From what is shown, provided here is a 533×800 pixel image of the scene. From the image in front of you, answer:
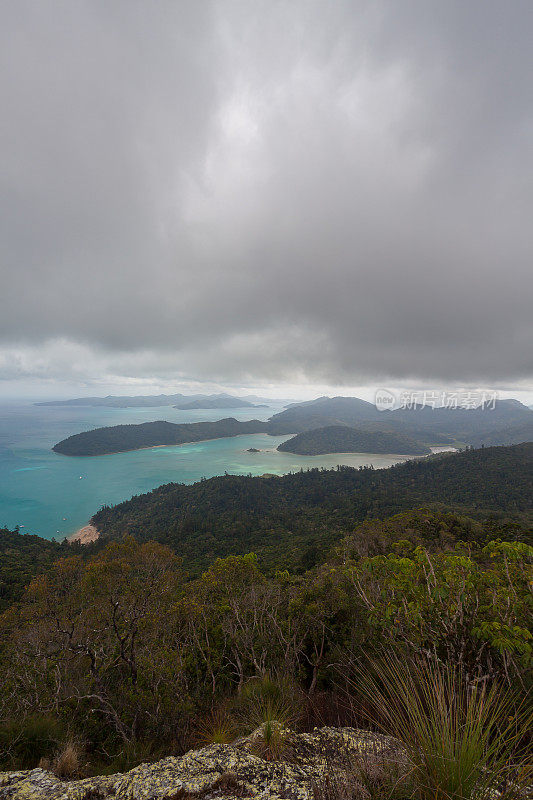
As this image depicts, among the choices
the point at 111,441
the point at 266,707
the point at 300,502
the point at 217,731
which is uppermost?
the point at 266,707

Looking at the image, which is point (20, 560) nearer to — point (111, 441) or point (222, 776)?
point (222, 776)

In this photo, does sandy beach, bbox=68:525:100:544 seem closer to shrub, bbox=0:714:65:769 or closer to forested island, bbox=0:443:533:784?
forested island, bbox=0:443:533:784

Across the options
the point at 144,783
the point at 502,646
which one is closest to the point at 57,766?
the point at 144,783

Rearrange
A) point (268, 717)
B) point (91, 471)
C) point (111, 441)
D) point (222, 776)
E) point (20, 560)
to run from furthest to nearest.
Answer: point (111, 441) < point (91, 471) < point (20, 560) < point (268, 717) < point (222, 776)

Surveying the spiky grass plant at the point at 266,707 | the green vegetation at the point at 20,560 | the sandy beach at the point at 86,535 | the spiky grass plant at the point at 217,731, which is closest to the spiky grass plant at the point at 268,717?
the spiky grass plant at the point at 266,707

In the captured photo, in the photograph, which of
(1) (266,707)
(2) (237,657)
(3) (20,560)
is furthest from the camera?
(3) (20,560)

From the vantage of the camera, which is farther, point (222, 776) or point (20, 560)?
point (20, 560)

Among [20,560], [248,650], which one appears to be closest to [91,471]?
[20,560]
